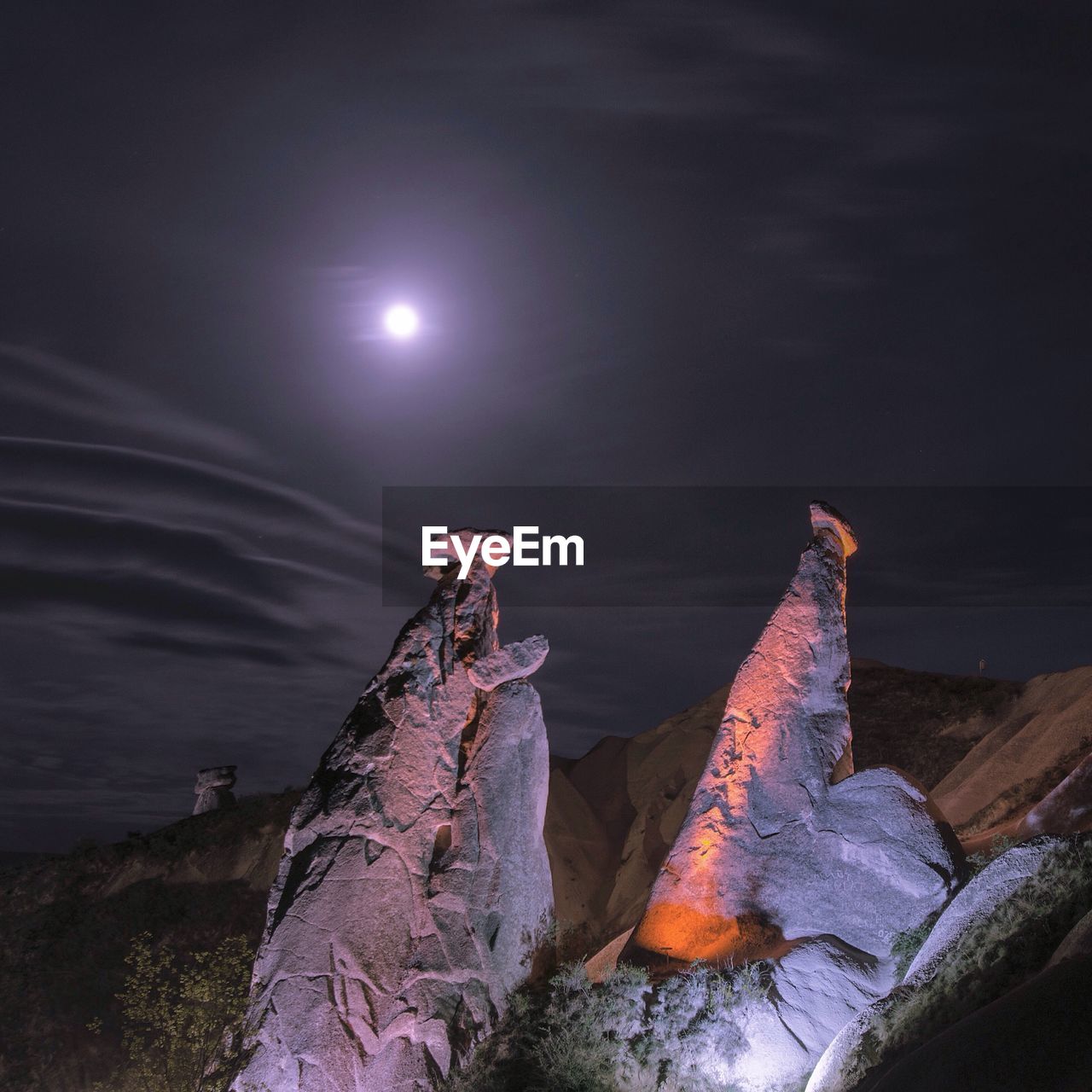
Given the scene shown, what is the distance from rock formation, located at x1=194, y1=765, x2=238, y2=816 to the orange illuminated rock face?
3829 cm

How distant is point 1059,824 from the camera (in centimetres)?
2772

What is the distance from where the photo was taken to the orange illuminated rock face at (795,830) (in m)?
21.2

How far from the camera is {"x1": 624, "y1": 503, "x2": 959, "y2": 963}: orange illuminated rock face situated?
69.6 feet

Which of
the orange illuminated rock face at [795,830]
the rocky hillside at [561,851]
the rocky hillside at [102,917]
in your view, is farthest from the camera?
the rocky hillside at [102,917]

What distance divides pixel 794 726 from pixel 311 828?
412 inches

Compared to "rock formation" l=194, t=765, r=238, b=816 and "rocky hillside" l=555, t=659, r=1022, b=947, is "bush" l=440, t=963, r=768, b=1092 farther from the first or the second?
"rock formation" l=194, t=765, r=238, b=816

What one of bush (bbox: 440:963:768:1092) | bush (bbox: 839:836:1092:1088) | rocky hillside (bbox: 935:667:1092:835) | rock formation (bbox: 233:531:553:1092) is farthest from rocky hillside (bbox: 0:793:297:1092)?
bush (bbox: 839:836:1092:1088)

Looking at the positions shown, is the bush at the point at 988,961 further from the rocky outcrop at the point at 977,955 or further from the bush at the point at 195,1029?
the bush at the point at 195,1029

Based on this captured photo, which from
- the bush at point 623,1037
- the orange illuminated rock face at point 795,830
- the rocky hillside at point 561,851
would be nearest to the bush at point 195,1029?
A: the bush at point 623,1037

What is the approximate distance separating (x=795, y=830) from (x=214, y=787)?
41253 millimetres

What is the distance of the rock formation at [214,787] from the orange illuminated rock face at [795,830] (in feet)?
126

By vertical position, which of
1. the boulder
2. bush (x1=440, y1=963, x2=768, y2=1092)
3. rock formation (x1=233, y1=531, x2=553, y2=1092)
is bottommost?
bush (x1=440, y1=963, x2=768, y2=1092)

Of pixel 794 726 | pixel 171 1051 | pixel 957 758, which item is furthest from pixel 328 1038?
pixel 957 758

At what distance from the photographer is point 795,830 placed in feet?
73.6
